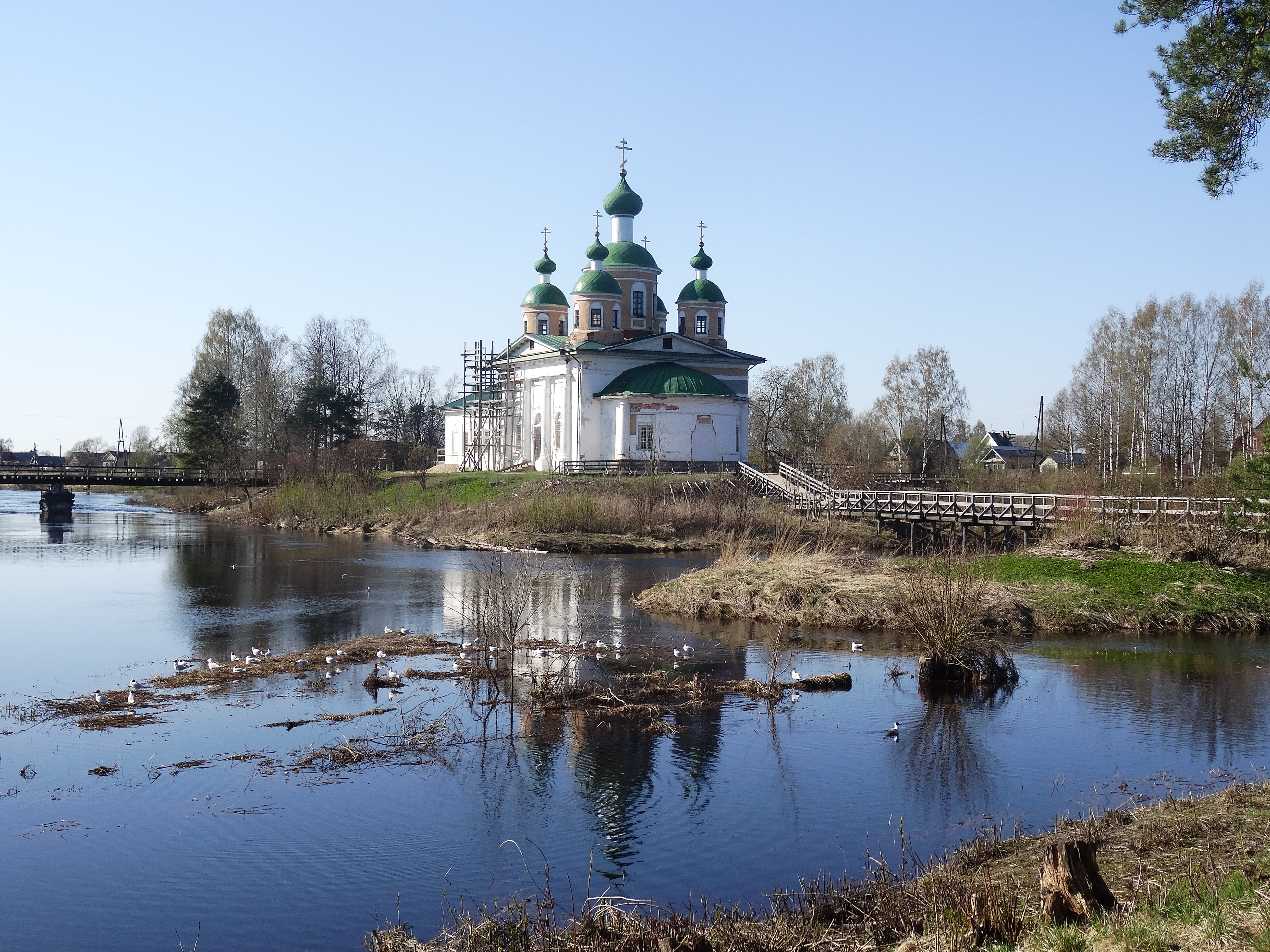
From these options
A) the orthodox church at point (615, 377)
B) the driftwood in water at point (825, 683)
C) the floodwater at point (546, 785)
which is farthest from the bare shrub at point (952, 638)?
the orthodox church at point (615, 377)

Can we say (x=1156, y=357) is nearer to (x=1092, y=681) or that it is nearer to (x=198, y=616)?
(x=1092, y=681)

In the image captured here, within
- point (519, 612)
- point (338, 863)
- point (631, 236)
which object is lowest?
point (338, 863)

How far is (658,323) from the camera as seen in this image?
64.3 metres

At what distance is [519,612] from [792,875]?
7018 millimetres

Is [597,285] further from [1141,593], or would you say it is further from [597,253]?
[1141,593]

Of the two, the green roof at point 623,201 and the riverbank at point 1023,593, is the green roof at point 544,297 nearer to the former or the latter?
the green roof at point 623,201

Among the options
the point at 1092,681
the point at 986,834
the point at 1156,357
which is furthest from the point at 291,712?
the point at 1156,357

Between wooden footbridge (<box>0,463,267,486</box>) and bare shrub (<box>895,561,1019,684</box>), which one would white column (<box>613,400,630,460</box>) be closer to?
wooden footbridge (<box>0,463,267,486</box>)

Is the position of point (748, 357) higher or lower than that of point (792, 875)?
higher

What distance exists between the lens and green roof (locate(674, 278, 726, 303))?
6234 cm

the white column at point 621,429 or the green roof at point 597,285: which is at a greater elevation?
the green roof at point 597,285

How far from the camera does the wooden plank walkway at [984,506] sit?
2689cm

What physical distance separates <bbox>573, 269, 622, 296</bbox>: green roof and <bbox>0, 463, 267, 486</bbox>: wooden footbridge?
805 inches

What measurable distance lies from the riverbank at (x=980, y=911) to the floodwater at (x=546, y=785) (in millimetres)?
838
